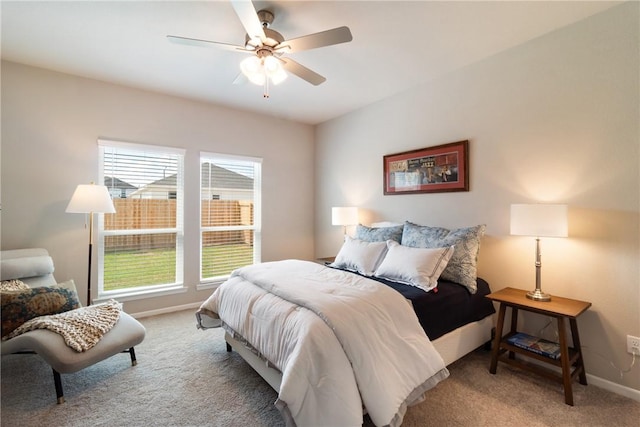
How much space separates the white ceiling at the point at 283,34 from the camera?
2.06 meters

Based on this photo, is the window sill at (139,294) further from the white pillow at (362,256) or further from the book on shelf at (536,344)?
the book on shelf at (536,344)

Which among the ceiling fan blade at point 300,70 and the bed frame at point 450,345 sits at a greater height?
the ceiling fan blade at point 300,70

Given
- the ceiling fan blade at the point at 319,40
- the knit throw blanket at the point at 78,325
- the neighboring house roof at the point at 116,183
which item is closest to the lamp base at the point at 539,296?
the ceiling fan blade at the point at 319,40

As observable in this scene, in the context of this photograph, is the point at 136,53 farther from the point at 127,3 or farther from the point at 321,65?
the point at 321,65

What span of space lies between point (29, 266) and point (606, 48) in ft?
16.1

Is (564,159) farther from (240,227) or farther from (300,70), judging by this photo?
A: (240,227)

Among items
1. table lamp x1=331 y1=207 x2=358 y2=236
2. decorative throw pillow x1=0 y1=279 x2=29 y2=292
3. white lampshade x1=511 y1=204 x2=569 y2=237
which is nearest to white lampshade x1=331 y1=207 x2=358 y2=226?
table lamp x1=331 y1=207 x2=358 y2=236

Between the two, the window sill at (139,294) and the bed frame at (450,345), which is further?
the window sill at (139,294)

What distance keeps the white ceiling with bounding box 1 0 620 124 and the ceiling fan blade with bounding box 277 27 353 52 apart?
0.32 metres

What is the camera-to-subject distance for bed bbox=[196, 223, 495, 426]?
4.87 feet

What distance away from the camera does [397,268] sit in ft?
8.18

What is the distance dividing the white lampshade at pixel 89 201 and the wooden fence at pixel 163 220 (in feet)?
1.93

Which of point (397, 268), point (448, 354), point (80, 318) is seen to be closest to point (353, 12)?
point (397, 268)

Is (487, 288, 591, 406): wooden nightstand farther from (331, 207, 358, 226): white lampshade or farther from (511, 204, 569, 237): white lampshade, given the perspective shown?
(331, 207, 358, 226): white lampshade
